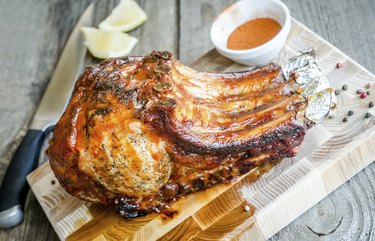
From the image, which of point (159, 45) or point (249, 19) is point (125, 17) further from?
point (249, 19)

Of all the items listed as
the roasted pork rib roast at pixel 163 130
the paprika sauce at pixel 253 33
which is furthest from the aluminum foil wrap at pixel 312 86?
the paprika sauce at pixel 253 33

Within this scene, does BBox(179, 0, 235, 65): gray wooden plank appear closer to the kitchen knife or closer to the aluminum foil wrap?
the kitchen knife

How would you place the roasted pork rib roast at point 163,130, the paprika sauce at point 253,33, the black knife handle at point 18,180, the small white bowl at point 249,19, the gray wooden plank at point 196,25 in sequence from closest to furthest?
the roasted pork rib roast at point 163,130
the black knife handle at point 18,180
the small white bowl at point 249,19
the paprika sauce at point 253,33
the gray wooden plank at point 196,25

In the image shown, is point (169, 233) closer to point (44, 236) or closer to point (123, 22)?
point (44, 236)

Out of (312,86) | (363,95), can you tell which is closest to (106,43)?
(312,86)

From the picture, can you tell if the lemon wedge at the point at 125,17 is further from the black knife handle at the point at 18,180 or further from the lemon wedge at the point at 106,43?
the black knife handle at the point at 18,180

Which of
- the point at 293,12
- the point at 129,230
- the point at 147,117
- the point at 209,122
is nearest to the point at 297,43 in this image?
the point at 293,12

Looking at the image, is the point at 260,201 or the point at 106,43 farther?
the point at 106,43

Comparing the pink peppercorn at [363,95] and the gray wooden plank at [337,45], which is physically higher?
the pink peppercorn at [363,95]
